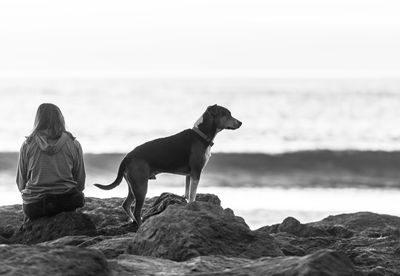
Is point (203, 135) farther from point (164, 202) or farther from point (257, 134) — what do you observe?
point (257, 134)

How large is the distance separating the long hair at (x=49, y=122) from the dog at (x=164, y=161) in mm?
820

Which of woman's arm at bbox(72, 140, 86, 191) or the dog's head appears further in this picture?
the dog's head

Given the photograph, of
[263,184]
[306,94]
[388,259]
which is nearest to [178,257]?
[388,259]

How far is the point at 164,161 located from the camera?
385 inches

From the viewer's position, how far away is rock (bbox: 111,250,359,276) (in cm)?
505

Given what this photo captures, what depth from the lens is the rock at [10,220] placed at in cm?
989

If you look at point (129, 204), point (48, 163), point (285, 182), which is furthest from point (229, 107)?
point (48, 163)

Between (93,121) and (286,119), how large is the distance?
9820 millimetres

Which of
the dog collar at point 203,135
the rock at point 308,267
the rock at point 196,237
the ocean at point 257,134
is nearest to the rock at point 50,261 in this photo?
the rock at point 308,267

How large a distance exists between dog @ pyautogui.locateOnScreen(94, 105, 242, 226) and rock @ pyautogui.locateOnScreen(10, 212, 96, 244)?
0.68 metres

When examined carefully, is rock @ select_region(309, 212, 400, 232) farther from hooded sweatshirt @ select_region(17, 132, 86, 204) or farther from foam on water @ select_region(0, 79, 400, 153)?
foam on water @ select_region(0, 79, 400, 153)

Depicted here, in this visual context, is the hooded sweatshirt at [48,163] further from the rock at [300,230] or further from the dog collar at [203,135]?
the rock at [300,230]

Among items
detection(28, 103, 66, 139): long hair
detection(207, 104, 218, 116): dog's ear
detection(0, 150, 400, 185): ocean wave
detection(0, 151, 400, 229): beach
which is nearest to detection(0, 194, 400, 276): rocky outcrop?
detection(28, 103, 66, 139): long hair

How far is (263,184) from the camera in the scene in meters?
25.8
